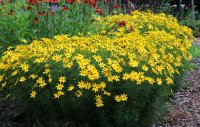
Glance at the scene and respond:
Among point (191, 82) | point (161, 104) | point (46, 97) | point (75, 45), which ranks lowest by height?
point (191, 82)

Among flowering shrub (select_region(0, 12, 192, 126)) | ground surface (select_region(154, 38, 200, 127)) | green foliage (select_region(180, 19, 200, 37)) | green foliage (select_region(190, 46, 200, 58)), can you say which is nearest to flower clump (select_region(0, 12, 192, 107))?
flowering shrub (select_region(0, 12, 192, 126))

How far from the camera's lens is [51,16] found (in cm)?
635

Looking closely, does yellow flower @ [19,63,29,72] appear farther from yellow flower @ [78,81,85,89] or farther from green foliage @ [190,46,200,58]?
green foliage @ [190,46,200,58]

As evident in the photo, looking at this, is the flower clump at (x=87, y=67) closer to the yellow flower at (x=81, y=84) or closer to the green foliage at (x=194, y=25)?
the yellow flower at (x=81, y=84)

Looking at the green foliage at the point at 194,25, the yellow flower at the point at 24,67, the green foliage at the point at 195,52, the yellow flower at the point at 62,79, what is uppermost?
the yellow flower at the point at 24,67

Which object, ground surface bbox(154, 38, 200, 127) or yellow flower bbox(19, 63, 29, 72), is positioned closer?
yellow flower bbox(19, 63, 29, 72)

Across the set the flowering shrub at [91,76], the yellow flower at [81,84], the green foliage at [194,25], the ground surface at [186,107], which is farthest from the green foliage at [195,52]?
the yellow flower at [81,84]

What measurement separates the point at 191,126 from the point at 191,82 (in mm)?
1733

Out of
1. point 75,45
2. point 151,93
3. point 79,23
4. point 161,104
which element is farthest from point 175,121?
point 79,23

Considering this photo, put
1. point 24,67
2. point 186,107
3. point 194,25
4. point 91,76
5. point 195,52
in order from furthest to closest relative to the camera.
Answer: point 194,25, point 195,52, point 186,107, point 24,67, point 91,76

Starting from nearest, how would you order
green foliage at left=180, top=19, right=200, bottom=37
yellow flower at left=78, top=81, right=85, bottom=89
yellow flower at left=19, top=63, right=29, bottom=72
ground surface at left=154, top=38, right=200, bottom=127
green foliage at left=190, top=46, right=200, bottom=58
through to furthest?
yellow flower at left=78, top=81, right=85, bottom=89 < yellow flower at left=19, top=63, right=29, bottom=72 < ground surface at left=154, top=38, right=200, bottom=127 < green foliage at left=190, top=46, right=200, bottom=58 < green foliage at left=180, top=19, right=200, bottom=37

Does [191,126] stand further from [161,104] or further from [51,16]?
[51,16]

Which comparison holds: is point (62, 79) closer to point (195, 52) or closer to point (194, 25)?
point (195, 52)

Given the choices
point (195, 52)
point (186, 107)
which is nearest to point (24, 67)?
point (186, 107)
